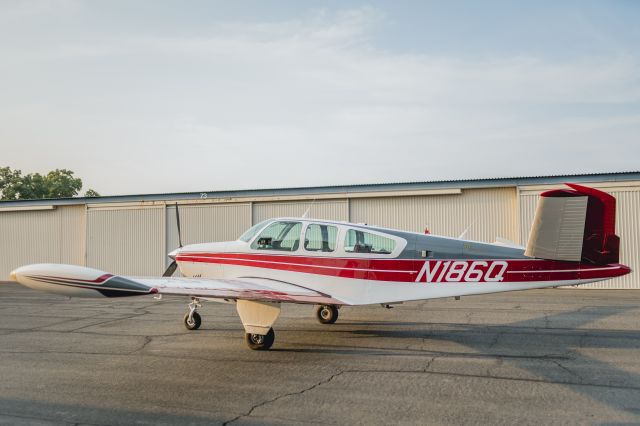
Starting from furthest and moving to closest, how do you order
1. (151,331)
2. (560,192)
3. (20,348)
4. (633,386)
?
1. (151,331)
2. (20,348)
3. (560,192)
4. (633,386)

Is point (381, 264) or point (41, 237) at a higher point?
point (41, 237)

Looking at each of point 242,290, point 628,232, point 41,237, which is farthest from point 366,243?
point 41,237

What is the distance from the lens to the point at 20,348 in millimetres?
10188

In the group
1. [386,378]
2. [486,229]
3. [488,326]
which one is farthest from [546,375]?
[486,229]

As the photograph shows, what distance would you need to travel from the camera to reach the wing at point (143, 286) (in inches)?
292

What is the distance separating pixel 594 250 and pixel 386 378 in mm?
4288

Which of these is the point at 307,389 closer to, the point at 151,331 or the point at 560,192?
the point at 560,192

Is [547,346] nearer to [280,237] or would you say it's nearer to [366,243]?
[366,243]

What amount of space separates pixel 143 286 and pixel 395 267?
183 inches

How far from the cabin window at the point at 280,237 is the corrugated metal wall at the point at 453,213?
14382 millimetres

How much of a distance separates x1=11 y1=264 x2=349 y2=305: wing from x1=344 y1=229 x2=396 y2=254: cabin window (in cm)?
103

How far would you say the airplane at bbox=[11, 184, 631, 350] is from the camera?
9.19m

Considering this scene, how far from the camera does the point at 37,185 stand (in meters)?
72.6

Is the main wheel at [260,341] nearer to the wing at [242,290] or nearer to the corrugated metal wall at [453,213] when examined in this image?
the wing at [242,290]
